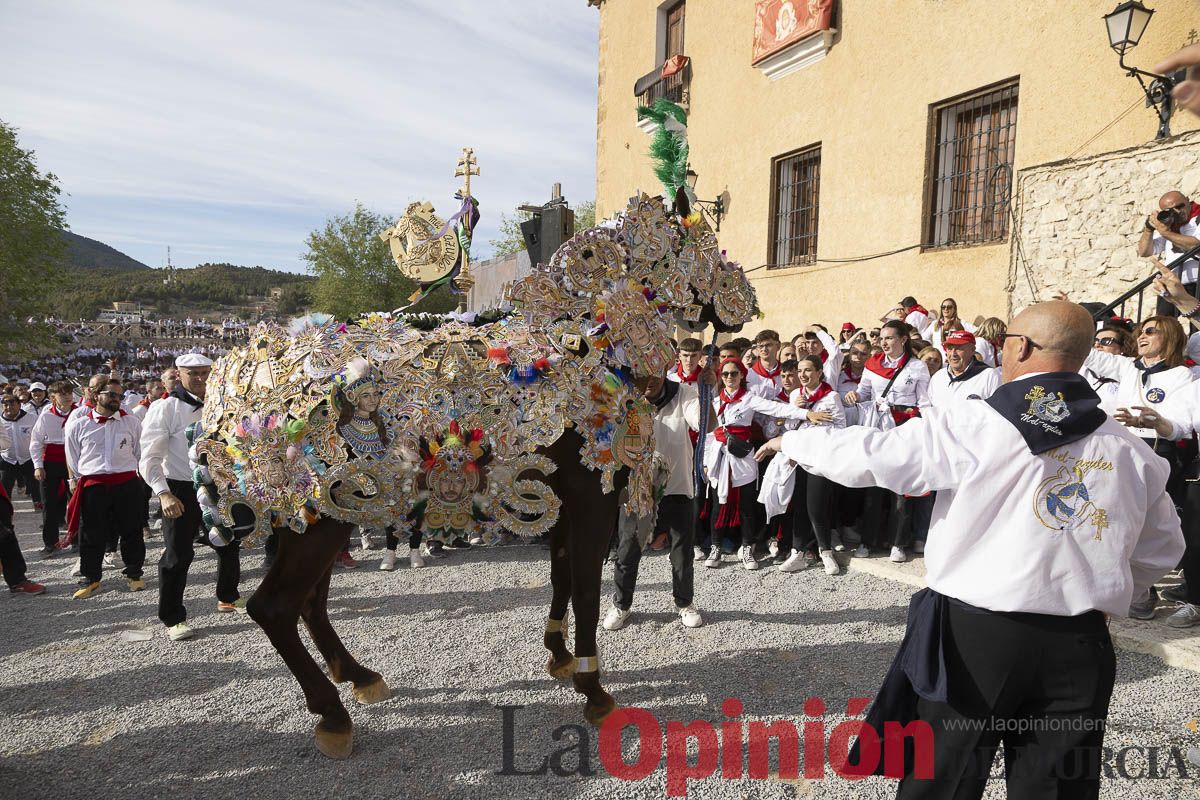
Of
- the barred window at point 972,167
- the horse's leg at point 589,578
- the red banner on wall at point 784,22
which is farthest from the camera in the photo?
the red banner on wall at point 784,22

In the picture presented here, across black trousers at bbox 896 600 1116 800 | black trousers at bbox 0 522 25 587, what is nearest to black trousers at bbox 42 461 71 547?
black trousers at bbox 0 522 25 587

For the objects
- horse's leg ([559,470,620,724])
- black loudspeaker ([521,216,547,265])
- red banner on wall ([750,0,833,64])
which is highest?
red banner on wall ([750,0,833,64])

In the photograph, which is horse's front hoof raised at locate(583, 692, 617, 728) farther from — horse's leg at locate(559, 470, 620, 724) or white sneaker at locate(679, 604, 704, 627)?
white sneaker at locate(679, 604, 704, 627)

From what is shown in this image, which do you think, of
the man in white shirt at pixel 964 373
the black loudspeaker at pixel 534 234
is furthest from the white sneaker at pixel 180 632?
the black loudspeaker at pixel 534 234

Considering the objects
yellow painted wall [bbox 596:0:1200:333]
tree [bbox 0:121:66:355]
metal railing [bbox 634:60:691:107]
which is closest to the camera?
yellow painted wall [bbox 596:0:1200:333]

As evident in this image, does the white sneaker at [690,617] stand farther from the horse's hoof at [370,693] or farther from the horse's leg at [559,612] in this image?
the horse's hoof at [370,693]

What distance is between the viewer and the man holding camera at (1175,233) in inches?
Result: 246

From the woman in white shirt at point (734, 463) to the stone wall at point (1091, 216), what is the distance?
4.40 metres

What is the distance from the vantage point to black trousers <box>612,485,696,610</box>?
4766mm

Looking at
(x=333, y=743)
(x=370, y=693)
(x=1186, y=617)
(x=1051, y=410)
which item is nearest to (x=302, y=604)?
(x=333, y=743)

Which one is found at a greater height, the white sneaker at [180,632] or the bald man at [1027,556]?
the bald man at [1027,556]

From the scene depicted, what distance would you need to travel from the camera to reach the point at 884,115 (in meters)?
9.80

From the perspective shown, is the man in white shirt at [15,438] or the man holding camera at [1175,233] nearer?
the man holding camera at [1175,233]

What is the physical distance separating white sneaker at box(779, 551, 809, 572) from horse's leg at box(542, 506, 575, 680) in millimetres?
2634
